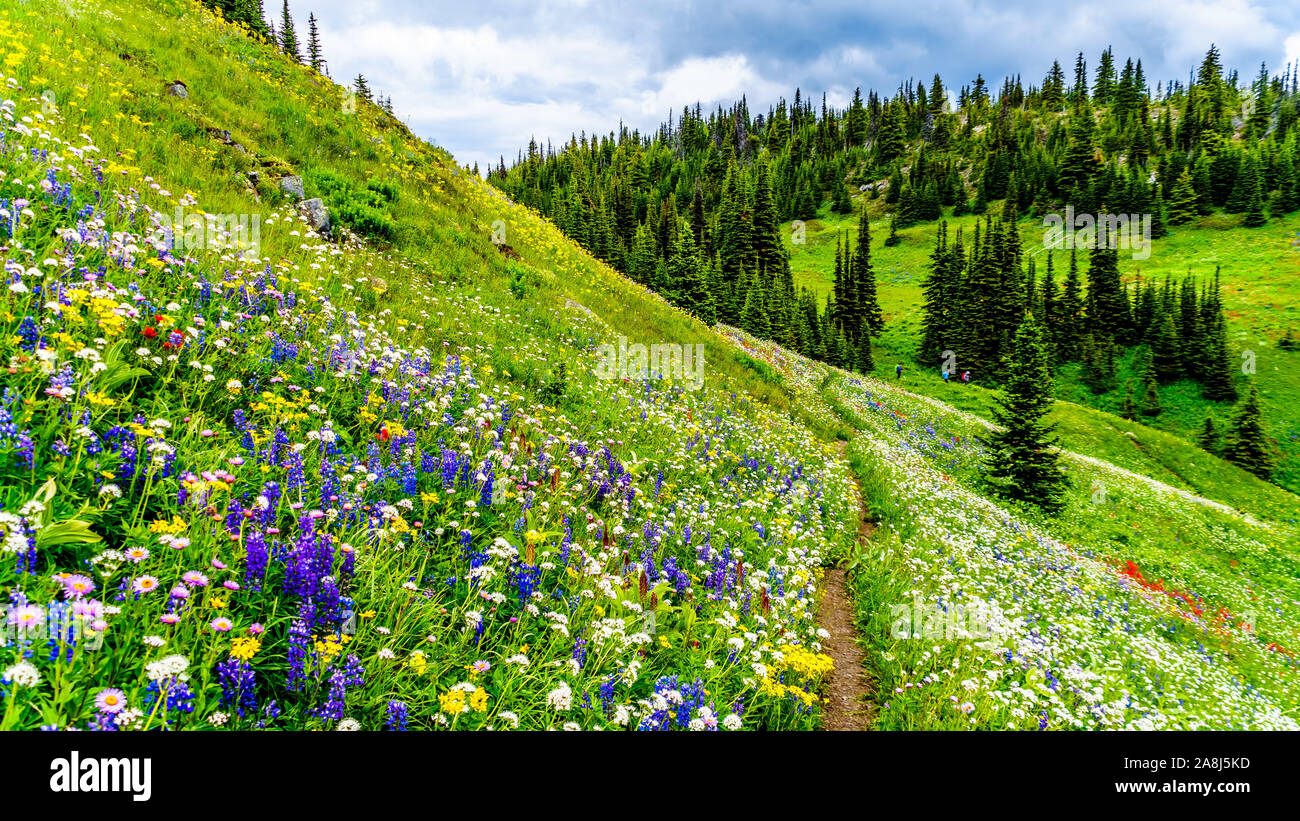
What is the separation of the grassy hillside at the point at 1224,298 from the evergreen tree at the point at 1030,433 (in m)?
23.5

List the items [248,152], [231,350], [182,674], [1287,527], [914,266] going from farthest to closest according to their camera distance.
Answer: [914,266] → [1287,527] → [248,152] → [231,350] → [182,674]

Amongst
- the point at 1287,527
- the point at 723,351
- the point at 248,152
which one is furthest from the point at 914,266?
the point at 248,152

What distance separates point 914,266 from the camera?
108 metres

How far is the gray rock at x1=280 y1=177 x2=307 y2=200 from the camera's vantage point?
10.4 metres

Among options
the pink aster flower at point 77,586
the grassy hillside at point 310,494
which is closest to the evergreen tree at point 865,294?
the grassy hillside at point 310,494

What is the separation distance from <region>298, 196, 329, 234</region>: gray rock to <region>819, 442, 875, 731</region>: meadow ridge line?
1104cm

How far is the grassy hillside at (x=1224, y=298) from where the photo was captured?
54250 mm

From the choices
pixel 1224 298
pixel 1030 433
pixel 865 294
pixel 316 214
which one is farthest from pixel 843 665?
pixel 1224 298

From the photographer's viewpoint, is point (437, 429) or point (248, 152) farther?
point (248, 152)

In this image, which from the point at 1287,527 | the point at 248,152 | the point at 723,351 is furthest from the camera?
the point at 1287,527

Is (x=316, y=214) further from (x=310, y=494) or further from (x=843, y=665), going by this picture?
(x=843, y=665)

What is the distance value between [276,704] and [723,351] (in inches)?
804
